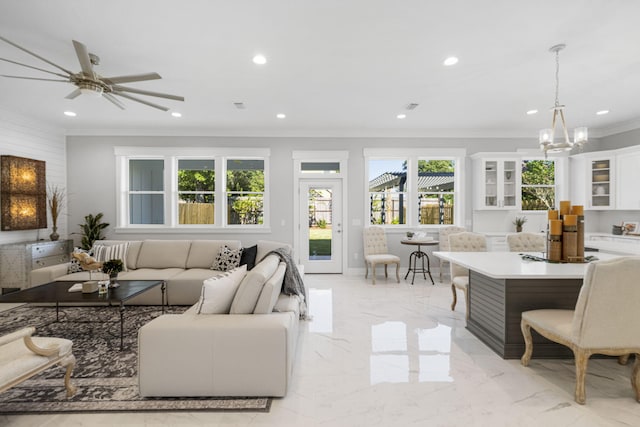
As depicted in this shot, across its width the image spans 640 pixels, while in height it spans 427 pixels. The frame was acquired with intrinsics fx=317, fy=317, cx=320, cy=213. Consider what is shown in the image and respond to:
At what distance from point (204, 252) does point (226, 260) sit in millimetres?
433

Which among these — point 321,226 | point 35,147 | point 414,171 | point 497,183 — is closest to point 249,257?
point 321,226

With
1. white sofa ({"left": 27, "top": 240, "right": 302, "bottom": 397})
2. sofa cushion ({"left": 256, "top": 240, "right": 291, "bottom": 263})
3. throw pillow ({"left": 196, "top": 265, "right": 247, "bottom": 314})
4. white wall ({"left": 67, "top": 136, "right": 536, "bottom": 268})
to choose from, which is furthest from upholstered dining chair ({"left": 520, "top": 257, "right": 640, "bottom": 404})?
white wall ({"left": 67, "top": 136, "right": 536, "bottom": 268})

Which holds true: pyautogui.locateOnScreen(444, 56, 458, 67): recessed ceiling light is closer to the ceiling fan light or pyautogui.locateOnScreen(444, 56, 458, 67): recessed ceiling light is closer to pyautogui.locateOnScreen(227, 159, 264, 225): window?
the ceiling fan light

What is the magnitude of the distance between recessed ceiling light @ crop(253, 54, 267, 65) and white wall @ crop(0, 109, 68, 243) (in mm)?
4439

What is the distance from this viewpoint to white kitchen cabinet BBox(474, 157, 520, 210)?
242 inches

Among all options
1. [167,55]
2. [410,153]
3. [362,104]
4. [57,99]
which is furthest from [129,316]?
[410,153]

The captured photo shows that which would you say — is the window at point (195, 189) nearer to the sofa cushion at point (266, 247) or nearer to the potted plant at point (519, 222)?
the sofa cushion at point (266, 247)

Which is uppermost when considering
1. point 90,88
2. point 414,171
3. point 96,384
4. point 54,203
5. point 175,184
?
point 90,88

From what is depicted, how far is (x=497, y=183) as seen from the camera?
616 cm

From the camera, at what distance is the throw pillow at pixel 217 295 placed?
7.80 feet

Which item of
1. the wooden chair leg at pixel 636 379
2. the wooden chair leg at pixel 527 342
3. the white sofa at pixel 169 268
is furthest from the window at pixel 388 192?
the wooden chair leg at pixel 636 379

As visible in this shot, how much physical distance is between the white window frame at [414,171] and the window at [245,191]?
2.15 meters

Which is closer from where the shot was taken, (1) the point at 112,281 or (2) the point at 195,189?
(1) the point at 112,281

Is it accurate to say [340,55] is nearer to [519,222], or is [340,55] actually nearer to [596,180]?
[519,222]
